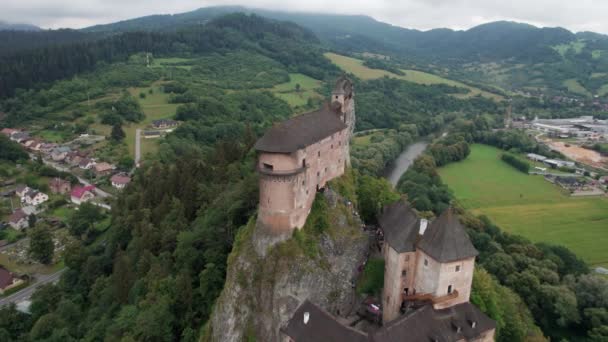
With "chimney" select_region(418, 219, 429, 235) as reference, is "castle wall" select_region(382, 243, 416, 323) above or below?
below

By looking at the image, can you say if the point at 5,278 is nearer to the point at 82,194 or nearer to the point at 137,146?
the point at 82,194

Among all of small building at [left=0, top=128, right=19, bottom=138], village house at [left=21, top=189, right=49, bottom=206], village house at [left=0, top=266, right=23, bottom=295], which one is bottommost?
village house at [left=0, top=266, right=23, bottom=295]

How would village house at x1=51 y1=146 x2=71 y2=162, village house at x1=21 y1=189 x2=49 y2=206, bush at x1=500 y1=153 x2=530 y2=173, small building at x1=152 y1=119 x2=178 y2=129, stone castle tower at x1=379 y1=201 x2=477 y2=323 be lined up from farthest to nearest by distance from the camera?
small building at x1=152 y1=119 x2=178 y2=129
village house at x1=51 y1=146 x2=71 y2=162
bush at x1=500 y1=153 x2=530 y2=173
village house at x1=21 y1=189 x2=49 y2=206
stone castle tower at x1=379 y1=201 x2=477 y2=323

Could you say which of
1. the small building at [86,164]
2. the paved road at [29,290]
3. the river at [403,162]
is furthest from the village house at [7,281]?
the river at [403,162]

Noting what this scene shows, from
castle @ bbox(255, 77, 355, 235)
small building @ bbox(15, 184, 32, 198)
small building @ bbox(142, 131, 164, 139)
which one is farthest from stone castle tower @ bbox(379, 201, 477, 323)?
small building @ bbox(142, 131, 164, 139)

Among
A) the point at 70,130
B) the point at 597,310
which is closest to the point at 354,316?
the point at 597,310

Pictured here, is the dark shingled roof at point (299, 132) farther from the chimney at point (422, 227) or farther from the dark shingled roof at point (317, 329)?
the dark shingled roof at point (317, 329)

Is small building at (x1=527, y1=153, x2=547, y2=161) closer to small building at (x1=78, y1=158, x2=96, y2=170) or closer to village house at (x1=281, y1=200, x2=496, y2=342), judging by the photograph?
village house at (x1=281, y1=200, x2=496, y2=342)

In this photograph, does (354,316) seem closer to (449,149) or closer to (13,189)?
(449,149)
